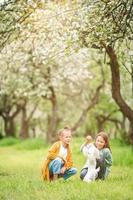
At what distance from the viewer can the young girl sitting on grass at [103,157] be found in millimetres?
15852

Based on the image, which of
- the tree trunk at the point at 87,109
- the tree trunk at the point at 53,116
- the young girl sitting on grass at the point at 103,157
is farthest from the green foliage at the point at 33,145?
the young girl sitting on grass at the point at 103,157

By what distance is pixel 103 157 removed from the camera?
15820mm

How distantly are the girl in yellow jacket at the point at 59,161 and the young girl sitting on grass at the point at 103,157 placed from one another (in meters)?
0.46

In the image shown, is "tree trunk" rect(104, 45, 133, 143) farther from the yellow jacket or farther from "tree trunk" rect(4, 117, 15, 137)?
"tree trunk" rect(4, 117, 15, 137)

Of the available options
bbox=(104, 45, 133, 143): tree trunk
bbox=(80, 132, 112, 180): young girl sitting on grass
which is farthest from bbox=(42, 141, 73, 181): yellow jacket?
bbox=(104, 45, 133, 143): tree trunk

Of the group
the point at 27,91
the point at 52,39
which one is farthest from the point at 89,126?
the point at 52,39

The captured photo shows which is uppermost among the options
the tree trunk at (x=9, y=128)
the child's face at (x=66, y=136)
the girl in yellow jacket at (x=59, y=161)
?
the tree trunk at (x=9, y=128)

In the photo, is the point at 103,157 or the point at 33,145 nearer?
the point at 103,157

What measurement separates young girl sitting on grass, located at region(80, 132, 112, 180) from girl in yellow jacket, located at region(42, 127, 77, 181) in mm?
463

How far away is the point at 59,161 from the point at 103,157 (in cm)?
116

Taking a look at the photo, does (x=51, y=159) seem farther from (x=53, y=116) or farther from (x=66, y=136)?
(x=53, y=116)

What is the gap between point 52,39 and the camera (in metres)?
19.5

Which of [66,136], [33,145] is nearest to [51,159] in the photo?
[66,136]

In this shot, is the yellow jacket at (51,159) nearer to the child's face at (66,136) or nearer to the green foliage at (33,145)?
the child's face at (66,136)
